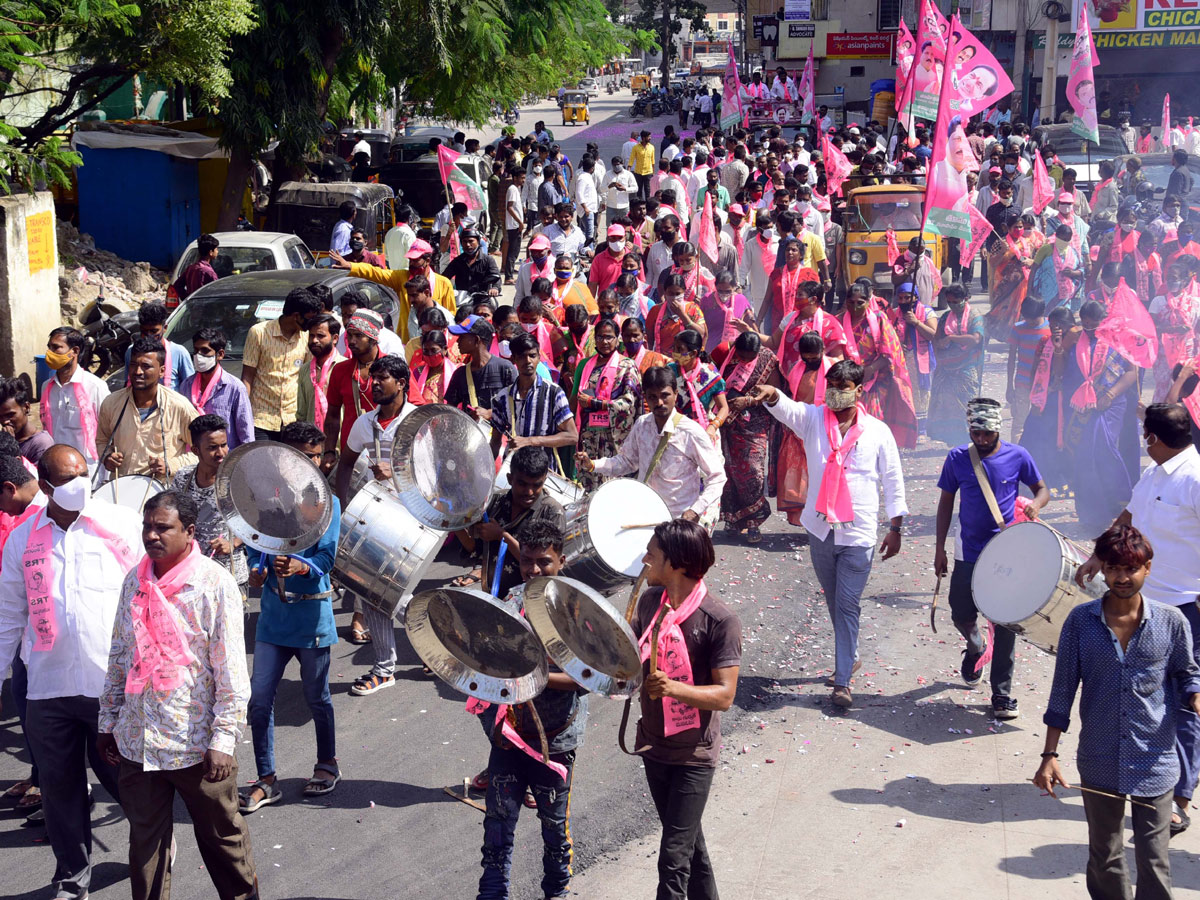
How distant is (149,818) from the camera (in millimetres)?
4926

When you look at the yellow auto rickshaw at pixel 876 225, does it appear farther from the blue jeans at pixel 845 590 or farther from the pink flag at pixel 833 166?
the blue jeans at pixel 845 590

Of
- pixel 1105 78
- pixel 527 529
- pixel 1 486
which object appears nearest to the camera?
pixel 527 529

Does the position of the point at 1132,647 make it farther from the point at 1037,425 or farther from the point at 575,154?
the point at 575,154

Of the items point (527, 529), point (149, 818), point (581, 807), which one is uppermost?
point (527, 529)

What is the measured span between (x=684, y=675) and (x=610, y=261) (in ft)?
30.5

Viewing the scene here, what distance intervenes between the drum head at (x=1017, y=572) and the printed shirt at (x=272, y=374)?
16.4 ft

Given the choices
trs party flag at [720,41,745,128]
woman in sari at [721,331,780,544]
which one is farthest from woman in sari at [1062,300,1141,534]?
trs party flag at [720,41,745,128]

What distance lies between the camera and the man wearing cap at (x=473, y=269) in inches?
546

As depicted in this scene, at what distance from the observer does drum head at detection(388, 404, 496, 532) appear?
241 inches

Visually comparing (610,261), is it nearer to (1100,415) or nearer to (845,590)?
(1100,415)

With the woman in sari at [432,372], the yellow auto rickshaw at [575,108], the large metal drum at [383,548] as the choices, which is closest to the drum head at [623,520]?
the large metal drum at [383,548]

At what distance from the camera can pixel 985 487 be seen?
23.2 feet

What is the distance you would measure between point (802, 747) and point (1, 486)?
13.2 feet

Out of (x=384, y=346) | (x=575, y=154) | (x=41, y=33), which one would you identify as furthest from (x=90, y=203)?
(x=575, y=154)
